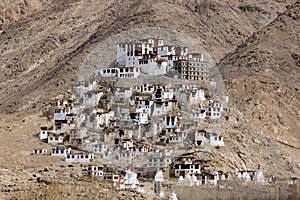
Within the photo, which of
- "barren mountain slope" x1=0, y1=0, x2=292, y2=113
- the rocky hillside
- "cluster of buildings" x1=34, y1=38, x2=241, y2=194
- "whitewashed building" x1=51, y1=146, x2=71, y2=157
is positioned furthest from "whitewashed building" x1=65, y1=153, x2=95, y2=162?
"barren mountain slope" x1=0, y1=0, x2=292, y2=113

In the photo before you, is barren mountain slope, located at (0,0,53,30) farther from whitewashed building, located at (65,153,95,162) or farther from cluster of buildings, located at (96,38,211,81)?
whitewashed building, located at (65,153,95,162)

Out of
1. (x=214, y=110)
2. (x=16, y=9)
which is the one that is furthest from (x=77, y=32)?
(x=214, y=110)

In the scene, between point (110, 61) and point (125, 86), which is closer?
point (125, 86)

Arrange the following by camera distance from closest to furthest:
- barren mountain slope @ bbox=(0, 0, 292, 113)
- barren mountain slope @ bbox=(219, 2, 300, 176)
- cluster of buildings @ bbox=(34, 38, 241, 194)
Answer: cluster of buildings @ bbox=(34, 38, 241, 194) → barren mountain slope @ bbox=(219, 2, 300, 176) → barren mountain slope @ bbox=(0, 0, 292, 113)

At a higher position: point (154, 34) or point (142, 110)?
point (154, 34)

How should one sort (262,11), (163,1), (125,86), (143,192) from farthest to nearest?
(262,11) → (163,1) → (125,86) → (143,192)

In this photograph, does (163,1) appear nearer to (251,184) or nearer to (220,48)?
(220,48)

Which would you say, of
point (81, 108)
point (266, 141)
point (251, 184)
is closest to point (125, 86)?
point (81, 108)
